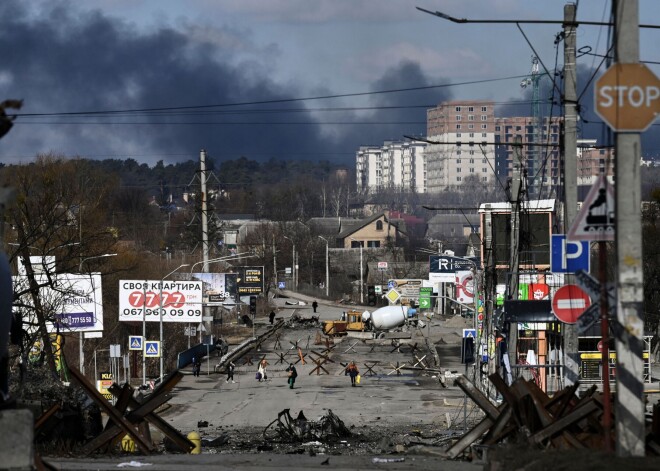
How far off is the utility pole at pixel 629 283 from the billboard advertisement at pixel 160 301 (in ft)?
165

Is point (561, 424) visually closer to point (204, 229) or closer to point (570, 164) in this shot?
point (570, 164)

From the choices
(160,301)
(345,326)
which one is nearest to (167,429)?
(160,301)

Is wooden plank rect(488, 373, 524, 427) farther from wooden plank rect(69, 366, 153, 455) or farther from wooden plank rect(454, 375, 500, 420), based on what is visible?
wooden plank rect(69, 366, 153, 455)

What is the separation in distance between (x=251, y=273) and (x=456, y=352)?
111 feet

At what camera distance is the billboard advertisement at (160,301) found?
209 ft

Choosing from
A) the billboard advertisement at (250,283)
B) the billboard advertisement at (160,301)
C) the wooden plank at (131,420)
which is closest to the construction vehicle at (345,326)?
the billboard advertisement at (250,283)

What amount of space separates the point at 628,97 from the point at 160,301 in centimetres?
5097

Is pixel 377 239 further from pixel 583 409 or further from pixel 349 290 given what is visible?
pixel 583 409

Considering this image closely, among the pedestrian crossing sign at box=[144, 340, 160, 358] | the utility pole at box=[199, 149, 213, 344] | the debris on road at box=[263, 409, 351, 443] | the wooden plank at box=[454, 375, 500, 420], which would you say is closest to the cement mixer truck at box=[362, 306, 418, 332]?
the utility pole at box=[199, 149, 213, 344]

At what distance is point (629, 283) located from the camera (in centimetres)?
1306

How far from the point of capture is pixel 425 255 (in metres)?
178

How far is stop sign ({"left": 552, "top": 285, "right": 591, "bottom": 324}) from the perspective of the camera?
21.1m

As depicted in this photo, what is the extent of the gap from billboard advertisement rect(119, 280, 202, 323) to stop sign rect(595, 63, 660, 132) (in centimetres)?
5069

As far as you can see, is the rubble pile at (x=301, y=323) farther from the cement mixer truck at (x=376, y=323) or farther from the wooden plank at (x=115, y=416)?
the wooden plank at (x=115, y=416)
